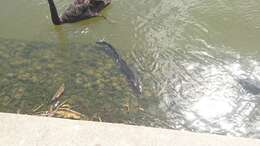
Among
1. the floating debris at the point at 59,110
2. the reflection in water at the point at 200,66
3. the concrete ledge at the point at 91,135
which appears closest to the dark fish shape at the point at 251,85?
the reflection in water at the point at 200,66

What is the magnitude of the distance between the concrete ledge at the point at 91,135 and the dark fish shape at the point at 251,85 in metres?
1.62

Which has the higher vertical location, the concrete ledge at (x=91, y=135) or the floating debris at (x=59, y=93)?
the concrete ledge at (x=91, y=135)

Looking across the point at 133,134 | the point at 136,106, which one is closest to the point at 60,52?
the point at 136,106

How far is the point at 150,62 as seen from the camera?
5348 mm

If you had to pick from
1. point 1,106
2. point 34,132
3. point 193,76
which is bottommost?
point 1,106

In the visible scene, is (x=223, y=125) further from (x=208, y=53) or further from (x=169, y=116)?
(x=208, y=53)

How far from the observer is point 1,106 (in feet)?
16.1

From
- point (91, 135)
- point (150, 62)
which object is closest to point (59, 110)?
point (150, 62)

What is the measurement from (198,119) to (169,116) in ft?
1.05

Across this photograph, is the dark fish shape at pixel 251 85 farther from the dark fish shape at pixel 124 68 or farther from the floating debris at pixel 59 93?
the floating debris at pixel 59 93

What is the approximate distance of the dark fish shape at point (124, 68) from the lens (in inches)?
196

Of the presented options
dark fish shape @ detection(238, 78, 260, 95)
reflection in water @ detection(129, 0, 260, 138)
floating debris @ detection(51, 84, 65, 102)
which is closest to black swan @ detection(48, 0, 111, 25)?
reflection in water @ detection(129, 0, 260, 138)

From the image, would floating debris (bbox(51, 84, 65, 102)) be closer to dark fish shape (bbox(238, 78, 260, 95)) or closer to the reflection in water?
the reflection in water

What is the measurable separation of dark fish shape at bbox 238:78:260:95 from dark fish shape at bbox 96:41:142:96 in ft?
3.95
